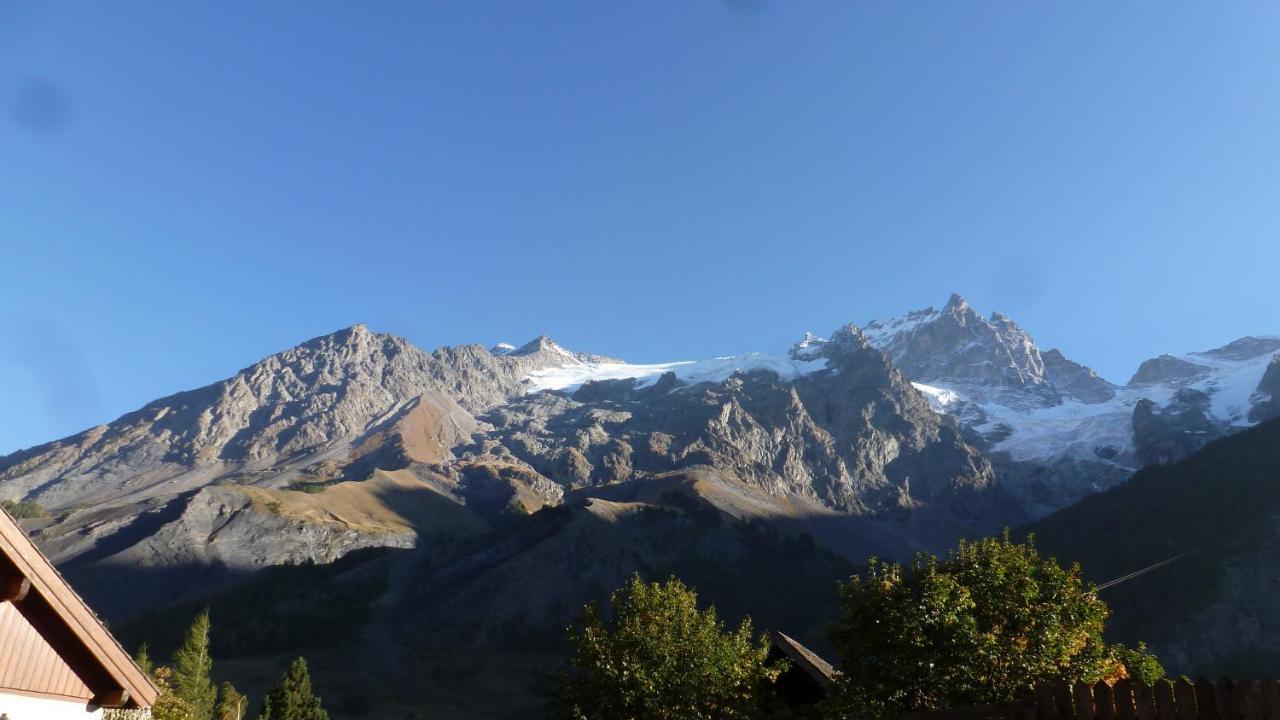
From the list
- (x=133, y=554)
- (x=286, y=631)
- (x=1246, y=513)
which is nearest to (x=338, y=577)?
(x=286, y=631)

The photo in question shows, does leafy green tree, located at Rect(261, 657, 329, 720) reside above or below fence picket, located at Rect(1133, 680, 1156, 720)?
below

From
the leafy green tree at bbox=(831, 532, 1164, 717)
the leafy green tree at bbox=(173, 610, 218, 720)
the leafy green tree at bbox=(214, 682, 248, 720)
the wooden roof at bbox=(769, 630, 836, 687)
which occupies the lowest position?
the leafy green tree at bbox=(214, 682, 248, 720)

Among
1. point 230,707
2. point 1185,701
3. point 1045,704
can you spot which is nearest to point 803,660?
point 1045,704

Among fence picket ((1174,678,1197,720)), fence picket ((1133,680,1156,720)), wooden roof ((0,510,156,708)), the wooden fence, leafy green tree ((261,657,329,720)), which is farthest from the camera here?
leafy green tree ((261,657,329,720))

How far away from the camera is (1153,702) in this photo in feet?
31.7

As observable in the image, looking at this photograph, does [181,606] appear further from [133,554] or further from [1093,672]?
[1093,672]

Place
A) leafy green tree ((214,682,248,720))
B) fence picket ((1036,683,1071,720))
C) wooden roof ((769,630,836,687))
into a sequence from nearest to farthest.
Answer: fence picket ((1036,683,1071,720)), wooden roof ((769,630,836,687)), leafy green tree ((214,682,248,720))

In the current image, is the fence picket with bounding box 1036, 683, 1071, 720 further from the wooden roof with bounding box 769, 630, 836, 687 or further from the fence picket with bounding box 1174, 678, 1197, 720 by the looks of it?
the wooden roof with bounding box 769, 630, 836, 687

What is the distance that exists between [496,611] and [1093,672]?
527 feet

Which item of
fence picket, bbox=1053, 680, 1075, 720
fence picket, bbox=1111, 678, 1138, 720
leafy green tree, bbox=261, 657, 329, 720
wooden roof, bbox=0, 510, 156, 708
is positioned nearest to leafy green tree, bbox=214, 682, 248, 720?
leafy green tree, bbox=261, 657, 329, 720

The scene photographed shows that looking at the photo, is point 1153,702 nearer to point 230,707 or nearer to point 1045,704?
point 1045,704

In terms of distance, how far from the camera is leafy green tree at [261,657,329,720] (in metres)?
69.7

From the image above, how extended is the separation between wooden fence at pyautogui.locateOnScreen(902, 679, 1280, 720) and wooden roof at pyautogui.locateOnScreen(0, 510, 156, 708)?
1252 cm

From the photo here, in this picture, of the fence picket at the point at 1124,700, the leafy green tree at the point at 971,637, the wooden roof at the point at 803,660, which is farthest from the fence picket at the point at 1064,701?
the wooden roof at the point at 803,660
